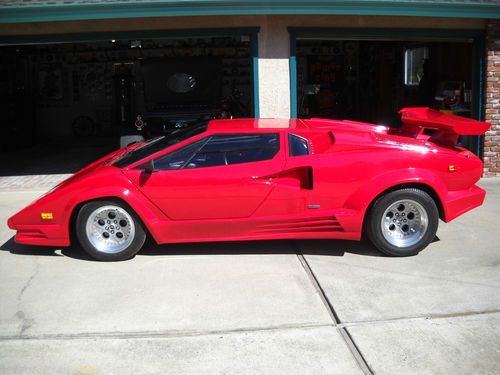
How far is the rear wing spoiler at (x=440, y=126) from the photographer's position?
643 centimetres

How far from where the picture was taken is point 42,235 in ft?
20.5

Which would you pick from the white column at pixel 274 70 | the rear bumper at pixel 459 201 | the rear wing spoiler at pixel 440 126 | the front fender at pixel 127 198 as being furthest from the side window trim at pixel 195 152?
the white column at pixel 274 70

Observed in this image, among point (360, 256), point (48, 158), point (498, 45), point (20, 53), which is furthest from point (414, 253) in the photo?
point (20, 53)

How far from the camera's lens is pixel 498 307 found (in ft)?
16.2

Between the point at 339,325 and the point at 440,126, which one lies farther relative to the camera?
the point at 440,126

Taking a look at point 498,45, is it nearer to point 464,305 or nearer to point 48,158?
point 464,305

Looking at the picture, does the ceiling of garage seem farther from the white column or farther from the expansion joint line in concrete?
the expansion joint line in concrete

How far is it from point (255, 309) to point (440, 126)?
3.09 metres

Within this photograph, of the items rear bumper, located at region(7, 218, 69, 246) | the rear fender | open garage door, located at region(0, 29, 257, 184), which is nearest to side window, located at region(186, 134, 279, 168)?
the rear fender

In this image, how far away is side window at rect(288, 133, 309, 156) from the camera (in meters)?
6.19

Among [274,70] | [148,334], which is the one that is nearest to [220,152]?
[148,334]

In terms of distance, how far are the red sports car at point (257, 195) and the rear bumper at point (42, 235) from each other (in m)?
0.01

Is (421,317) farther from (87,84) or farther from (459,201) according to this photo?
(87,84)

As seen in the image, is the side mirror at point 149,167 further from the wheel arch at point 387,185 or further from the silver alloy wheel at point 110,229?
the wheel arch at point 387,185
